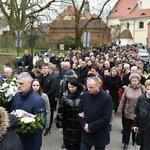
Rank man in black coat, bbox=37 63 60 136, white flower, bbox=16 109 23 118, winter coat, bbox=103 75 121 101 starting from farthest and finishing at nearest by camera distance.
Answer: winter coat, bbox=103 75 121 101 → man in black coat, bbox=37 63 60 136 → white flower, bbox=16 109 23 118

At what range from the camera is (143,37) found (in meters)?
84.9

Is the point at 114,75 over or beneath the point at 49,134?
over

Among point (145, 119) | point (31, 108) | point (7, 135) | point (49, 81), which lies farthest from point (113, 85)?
point (7, 135)

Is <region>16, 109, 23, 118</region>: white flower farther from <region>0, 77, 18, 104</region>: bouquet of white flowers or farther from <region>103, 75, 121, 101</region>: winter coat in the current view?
<region>103, 75, 121, 101</region>: winter coat

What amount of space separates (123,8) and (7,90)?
9999 cm

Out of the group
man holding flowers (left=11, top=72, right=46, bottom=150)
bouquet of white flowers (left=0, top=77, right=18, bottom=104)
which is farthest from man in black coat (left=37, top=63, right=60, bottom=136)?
man holding flowers (left=11, top=72, right=46, bottom=150)

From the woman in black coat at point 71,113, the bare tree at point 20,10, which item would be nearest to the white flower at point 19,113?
the woman in black coat at point 71,113

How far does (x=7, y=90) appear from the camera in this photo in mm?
6059

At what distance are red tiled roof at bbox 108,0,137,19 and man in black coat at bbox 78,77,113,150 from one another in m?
96.0

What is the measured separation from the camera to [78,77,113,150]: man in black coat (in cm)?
511

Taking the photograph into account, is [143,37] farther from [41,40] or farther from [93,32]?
[41,40]

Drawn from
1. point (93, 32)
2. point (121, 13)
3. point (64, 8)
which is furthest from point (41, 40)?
point (121, 13)

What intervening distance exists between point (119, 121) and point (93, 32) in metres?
64.7

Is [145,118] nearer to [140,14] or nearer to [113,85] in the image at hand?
[113,85]
